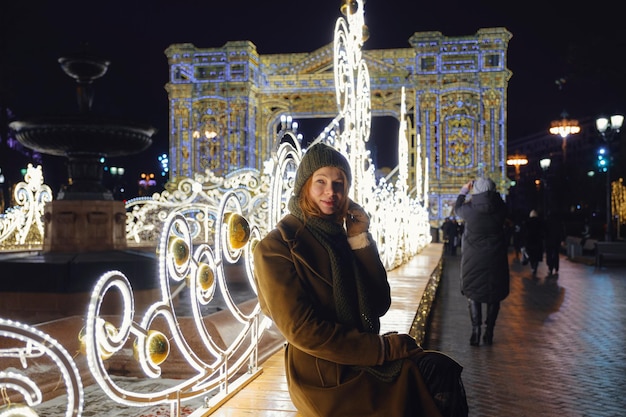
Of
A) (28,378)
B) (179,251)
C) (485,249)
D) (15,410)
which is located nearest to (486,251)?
(485,249)

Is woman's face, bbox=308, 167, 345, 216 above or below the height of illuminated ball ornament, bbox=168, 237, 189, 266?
above

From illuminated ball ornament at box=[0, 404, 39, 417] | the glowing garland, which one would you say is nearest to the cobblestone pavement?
the glowing garland

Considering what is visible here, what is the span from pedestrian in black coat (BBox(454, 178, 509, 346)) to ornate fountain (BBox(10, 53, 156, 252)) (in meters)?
5.09

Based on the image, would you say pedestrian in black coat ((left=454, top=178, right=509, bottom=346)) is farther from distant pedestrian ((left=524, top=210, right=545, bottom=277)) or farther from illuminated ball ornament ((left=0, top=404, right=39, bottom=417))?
distant pedestrian ((left=524, top=210, right=545, bottom=277))

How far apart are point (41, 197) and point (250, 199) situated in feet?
16.8

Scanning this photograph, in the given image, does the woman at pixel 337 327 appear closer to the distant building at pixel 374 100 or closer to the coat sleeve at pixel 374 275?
the coat sleeve at pixel 374 275

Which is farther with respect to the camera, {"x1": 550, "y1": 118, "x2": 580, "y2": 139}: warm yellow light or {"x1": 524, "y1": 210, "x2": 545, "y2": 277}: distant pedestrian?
{"x1": 550, "y1": 118, "x2": 580, "y2": 139}: warm yellow light

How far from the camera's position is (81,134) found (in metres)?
9.02

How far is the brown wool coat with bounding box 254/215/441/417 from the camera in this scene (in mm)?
2254

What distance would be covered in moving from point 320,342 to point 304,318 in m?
0.10

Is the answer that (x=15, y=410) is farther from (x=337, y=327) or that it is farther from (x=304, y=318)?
(x=337, y=327)

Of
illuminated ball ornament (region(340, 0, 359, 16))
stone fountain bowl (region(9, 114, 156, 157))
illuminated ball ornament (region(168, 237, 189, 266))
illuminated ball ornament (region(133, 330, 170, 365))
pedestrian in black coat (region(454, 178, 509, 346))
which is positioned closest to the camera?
illuminated ball ornament (region(133, 330, 170, 365))

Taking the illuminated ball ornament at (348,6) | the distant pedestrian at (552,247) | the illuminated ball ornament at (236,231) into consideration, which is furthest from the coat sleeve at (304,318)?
the distant pedestrian at (552,247)

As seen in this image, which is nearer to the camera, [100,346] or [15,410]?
[15,410]
